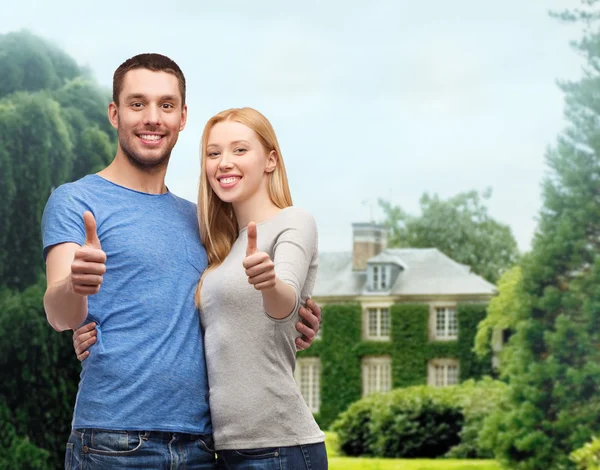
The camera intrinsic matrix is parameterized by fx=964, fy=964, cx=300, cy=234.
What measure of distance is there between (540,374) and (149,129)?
36.4 feet

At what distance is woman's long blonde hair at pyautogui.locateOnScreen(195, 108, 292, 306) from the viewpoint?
7.29 feet

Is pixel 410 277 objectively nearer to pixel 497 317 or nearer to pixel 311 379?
pixel 497 317

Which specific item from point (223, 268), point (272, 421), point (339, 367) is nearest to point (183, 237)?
point (223, 268)

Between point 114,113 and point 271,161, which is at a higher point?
point 114,113

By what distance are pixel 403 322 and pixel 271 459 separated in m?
19.8

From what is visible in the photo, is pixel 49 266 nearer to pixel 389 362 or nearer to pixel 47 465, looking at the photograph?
pixel 47 465

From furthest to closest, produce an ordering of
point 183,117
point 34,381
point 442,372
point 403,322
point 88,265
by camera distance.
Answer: point 403,322 < point 442,372 < point 34,381 < point 183,117 < point 88,265

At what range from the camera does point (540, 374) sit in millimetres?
12555

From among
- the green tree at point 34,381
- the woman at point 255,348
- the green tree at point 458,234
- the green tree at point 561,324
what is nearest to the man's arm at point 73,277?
the woman at point 255,348

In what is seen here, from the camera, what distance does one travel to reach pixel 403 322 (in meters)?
21.7

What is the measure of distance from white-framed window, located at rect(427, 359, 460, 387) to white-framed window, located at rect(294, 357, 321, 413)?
8.16 ft

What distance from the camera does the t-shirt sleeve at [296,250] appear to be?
1962 millimetres

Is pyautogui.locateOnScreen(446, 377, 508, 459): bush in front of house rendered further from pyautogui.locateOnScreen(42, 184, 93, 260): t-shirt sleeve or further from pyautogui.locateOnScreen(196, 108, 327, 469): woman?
pyautogui.locateOnScreen(42, 184, 93, 260): t-shirt sleeve

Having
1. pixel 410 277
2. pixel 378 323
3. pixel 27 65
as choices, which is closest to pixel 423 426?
pixel 378 323
